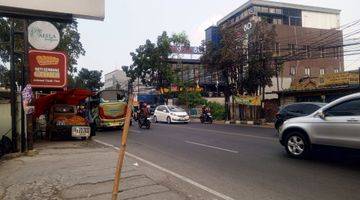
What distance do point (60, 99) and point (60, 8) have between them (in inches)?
424

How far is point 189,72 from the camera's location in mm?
63844

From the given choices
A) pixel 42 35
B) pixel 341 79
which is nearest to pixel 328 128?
pixel 42 35

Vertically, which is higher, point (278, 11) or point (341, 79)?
point (278, 11)

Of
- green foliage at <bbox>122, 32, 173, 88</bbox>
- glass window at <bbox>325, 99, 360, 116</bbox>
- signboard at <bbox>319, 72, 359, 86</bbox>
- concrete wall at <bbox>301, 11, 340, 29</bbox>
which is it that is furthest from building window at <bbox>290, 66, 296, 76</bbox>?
glass window at <bbox>325, 99, 360, 116</bbox>

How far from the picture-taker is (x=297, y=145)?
→ 35.6ft

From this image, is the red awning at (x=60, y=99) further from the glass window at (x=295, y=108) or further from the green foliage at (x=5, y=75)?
the green foliage at (x=5, y=75)

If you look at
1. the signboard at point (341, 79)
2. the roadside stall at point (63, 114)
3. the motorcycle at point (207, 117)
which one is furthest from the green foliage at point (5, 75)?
the signboard at point (341, 79)

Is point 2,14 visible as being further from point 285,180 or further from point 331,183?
point 331,183

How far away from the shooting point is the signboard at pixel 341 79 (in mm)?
31562

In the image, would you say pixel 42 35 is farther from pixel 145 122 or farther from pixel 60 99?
pixel 145 122

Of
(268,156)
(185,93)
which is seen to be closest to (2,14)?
(268,156)

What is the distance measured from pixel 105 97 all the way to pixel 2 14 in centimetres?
1796

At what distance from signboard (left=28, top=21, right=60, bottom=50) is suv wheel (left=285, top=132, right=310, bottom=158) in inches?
380

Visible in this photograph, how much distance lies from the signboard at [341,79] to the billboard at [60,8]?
26973mm
